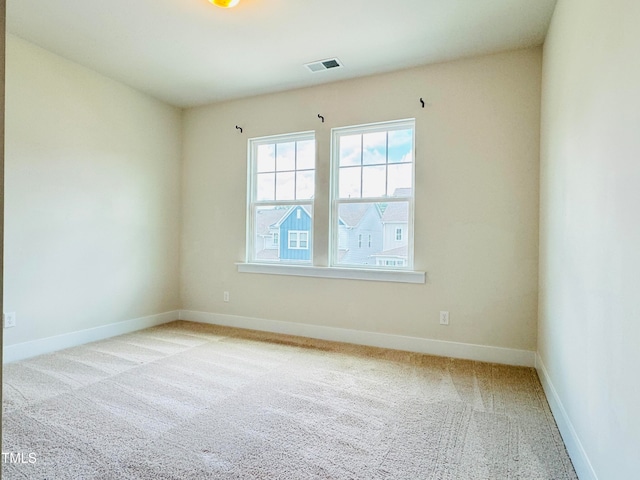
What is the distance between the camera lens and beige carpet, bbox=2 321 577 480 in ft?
5.73

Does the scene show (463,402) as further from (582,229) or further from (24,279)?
(24,279)

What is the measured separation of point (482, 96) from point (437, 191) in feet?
3.00

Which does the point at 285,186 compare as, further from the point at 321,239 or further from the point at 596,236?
the point at 596,236

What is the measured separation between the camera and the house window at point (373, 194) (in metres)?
3.62

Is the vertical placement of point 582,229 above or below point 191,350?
above

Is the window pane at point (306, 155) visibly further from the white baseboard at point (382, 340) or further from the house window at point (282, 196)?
the white baseboard at point (382, 340)

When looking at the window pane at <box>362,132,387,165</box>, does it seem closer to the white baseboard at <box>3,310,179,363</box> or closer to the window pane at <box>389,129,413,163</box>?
the window pane at <box>389,129,413,163</box>

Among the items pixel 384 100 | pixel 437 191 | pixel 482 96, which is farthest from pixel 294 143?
pixel 482 96

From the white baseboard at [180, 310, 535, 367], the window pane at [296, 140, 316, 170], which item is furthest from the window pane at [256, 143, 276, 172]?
the white baseboard at [180, 310, 535, 367]

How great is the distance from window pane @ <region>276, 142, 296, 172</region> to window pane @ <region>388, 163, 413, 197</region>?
1.15 m

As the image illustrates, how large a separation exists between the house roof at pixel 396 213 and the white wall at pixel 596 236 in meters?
1.33

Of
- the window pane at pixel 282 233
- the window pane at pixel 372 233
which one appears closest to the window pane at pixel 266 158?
the window pane at pixel 282 233

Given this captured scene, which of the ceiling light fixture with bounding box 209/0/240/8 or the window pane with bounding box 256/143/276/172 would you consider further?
the window pane with bounding box 256/143/276/172

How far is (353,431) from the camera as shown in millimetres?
2070
